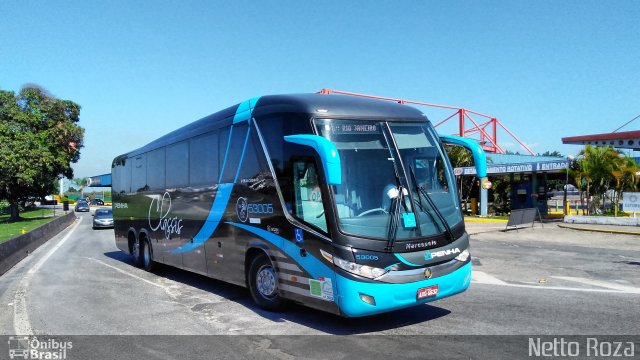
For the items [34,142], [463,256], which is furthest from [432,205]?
[34,142]

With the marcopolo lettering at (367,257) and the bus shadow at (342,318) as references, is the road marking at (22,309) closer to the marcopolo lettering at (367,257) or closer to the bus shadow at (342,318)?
the bus shadow at (342,318)

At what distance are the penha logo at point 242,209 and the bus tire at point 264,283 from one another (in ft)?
2.28

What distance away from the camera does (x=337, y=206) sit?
20.3 feet

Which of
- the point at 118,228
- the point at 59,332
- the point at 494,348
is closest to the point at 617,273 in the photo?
the point at 494,348

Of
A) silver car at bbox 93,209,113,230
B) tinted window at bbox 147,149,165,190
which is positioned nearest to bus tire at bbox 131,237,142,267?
tinted window at bbox 147,149,165,190

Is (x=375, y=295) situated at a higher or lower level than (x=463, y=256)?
lower

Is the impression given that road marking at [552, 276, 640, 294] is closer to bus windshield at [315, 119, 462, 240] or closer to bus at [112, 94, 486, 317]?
bus at [112, 94, 486, 317]

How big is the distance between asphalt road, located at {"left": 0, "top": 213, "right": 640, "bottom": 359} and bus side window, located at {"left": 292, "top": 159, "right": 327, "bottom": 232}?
1536 mm

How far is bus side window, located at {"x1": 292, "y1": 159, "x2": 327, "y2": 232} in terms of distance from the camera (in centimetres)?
636

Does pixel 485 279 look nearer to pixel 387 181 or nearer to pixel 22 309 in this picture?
pixel 387 181

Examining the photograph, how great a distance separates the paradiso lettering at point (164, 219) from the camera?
1090cm

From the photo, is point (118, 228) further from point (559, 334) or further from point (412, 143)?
point (559, 334)

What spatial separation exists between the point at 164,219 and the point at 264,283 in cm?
486

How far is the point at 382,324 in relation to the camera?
267 inches
